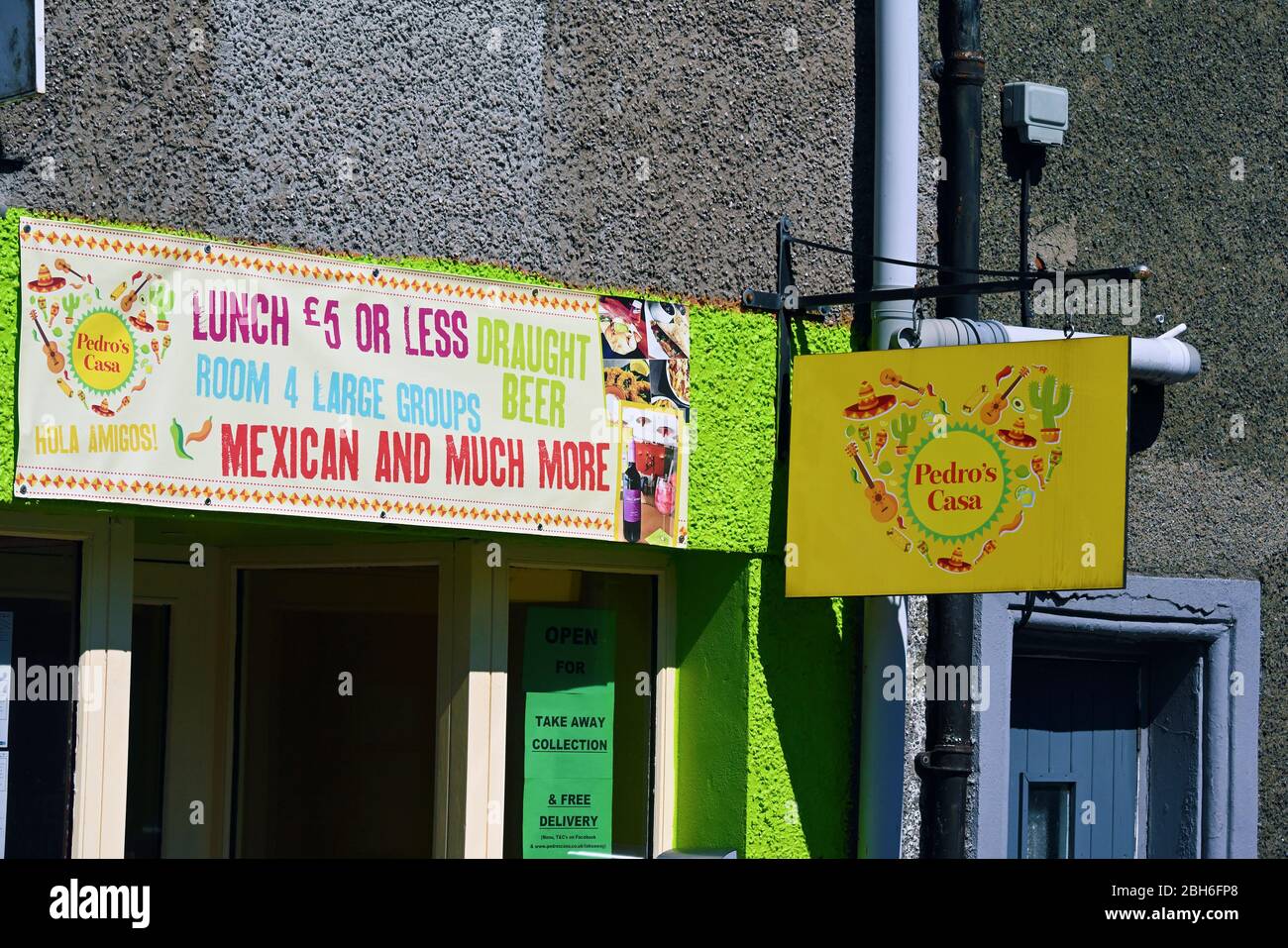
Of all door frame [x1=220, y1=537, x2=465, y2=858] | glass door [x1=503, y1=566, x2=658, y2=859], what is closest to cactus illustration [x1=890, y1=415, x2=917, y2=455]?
glass door [x1=503, y1=566, x2=658, y2=859]

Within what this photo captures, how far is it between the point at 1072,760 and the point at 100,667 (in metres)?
4.34

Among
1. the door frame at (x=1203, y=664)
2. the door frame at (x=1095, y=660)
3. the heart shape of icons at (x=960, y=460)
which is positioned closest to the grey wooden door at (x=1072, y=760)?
the door frame at (x=1095, y=660)

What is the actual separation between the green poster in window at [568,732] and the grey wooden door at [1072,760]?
6.46 feet

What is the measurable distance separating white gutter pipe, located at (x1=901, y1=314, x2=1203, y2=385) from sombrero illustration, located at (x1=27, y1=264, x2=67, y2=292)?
10.7 ft

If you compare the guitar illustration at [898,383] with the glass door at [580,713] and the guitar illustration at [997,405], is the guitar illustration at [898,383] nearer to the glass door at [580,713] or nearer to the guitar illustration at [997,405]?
the guitar illustration at [997,405]

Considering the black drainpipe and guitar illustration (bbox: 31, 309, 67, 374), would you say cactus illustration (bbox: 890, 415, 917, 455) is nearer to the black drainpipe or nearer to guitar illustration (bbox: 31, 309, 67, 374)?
the black drainpipe

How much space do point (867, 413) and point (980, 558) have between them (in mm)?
711

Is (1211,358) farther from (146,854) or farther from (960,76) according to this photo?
(146,854)

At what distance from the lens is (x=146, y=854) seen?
7211 millimetres

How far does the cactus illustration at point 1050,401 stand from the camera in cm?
652

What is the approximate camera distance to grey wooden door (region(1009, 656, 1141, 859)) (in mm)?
8266
